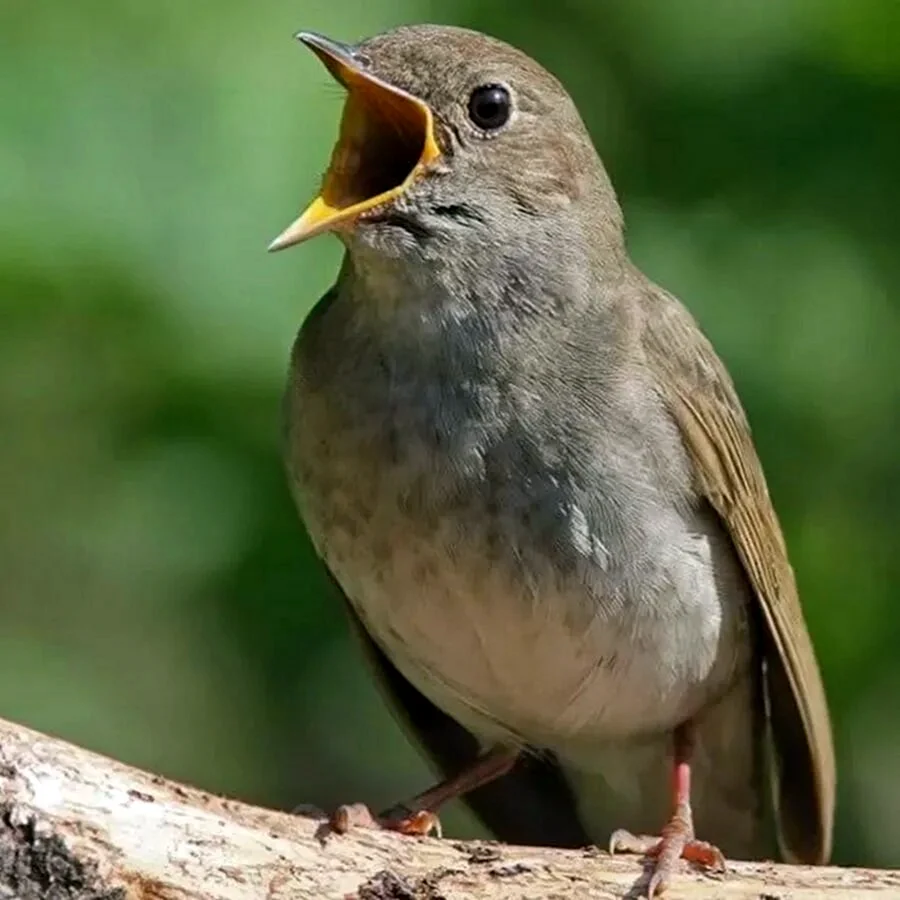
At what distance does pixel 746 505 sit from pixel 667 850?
2.91ft

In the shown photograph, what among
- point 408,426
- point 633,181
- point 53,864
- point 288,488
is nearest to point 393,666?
point 288,488

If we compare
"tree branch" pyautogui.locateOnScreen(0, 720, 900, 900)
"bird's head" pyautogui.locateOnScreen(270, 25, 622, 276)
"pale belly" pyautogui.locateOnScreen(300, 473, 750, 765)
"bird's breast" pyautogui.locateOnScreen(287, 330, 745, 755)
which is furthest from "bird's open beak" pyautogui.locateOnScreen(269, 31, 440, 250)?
"tree branch" pyautogui.locateOnScreen(0, 720, 900, 900)

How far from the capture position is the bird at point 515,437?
15.8ft

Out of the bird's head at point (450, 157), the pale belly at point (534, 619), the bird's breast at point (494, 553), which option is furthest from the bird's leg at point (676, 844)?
the bird's head at point (450, 157)

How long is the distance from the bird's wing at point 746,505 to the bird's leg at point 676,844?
29 centimetres

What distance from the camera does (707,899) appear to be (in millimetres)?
4395

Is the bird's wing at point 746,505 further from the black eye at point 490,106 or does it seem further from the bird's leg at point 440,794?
the bird's leg at point 440,794

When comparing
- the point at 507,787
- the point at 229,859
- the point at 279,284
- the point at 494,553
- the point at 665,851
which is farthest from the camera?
the point at 507,787

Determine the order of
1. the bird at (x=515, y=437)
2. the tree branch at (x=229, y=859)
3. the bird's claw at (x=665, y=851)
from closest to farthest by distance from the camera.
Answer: the tree branch at (x=229, y=859)
the bird's claw at (x=665, y=851)
the bird at (x=515, y=437)

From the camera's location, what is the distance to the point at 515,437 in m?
4.84

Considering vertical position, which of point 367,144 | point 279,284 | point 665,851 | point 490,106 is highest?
point 490,106

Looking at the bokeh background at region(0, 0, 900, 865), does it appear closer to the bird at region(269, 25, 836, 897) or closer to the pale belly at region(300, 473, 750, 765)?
the bird at region(269, 25, 836, 897)

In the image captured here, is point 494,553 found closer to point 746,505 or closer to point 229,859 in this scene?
point 746,505

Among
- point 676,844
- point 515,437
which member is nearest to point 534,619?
point 515,437
